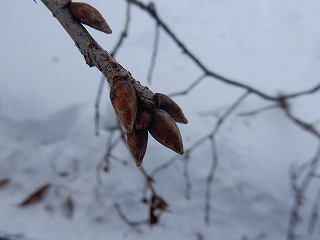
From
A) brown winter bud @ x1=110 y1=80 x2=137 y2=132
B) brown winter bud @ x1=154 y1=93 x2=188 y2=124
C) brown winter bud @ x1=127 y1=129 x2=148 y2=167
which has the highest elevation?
brown winter bud @ x1=154 y1=93 x2=188 y2=124

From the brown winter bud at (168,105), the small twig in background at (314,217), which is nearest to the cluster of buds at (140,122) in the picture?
the brown winter bud at (168,105)

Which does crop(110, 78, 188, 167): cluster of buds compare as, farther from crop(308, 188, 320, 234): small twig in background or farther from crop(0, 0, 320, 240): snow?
crop(308, 188, 320, 234): small twig in background

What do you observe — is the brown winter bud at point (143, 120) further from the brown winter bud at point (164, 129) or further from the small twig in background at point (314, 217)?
the small twig in background at point (314, 217)

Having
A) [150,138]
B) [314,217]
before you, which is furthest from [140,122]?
[314,217]

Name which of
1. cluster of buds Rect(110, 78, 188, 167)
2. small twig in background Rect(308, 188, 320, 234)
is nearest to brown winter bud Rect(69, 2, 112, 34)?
cluster of buds Rect(110, 78, 188, 167)

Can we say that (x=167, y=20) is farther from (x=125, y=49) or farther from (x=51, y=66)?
(x=51, y=66)

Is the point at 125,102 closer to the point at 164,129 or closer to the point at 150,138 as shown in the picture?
the point at 164,129
